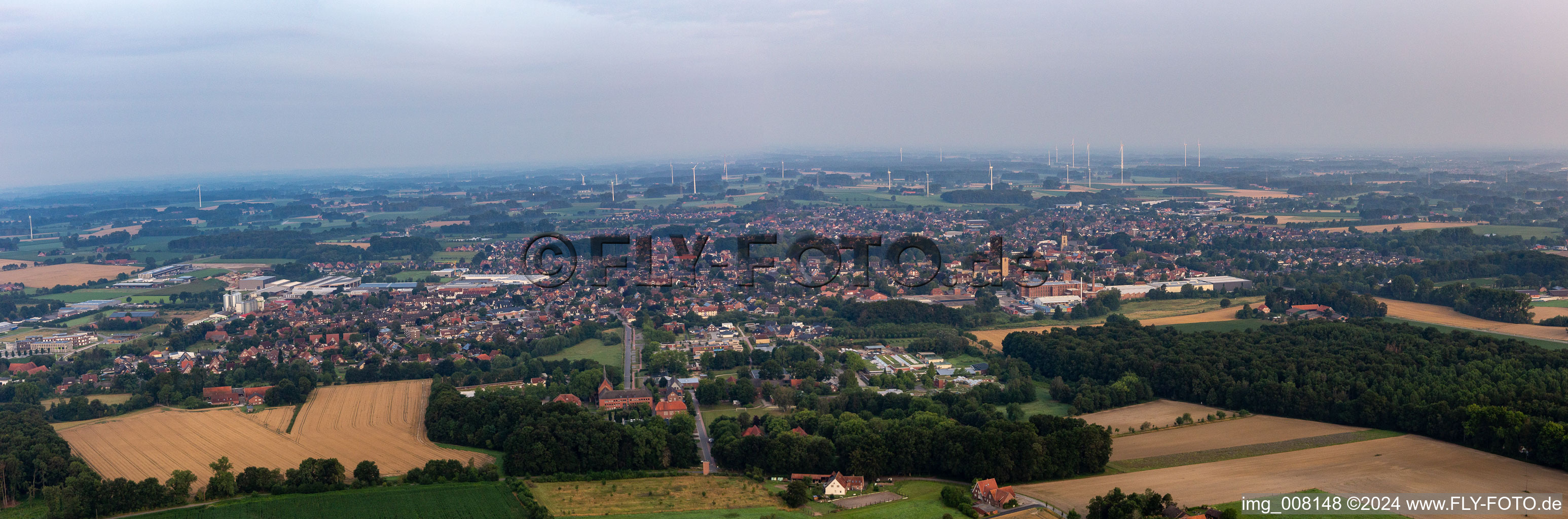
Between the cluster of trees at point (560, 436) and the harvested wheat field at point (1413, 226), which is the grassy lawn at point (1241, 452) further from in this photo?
the harvested wheat field at point (1413, 226)

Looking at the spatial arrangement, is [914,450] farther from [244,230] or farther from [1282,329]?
[244,230]

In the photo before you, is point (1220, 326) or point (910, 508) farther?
point (1220, 326)

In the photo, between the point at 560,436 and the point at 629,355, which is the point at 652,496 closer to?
the point at 560,436

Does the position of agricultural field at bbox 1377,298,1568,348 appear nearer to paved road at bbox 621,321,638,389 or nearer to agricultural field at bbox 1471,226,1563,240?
agricultural field at bbox 1471,226,1563,240

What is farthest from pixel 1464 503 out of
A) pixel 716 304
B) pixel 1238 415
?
pixel 716 304

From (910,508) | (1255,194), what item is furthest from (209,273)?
(1255,194)

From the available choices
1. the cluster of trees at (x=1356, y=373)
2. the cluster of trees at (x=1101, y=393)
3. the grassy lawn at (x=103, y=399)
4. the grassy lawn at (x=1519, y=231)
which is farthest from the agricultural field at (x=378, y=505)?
the grassy lawn at (x=1519, y=231)
